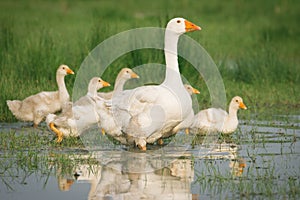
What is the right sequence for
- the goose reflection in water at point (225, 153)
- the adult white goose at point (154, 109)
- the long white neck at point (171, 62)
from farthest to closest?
the long white neck at point (171, 62)
the adult white goose at point (154, 109)
the goose reflection in water at point (225, 153)

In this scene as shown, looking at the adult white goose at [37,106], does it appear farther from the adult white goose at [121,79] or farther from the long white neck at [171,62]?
the long white neck at [171,62]

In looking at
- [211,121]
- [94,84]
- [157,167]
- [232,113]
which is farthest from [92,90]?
→ [157,167]

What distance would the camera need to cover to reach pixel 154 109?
872cm

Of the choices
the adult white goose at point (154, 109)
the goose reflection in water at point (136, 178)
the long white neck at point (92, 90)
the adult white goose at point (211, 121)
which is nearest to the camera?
the goose reflection in water at point (136, 178)

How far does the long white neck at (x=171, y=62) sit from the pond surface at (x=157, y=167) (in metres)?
0.89

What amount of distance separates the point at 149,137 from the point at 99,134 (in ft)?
4.18

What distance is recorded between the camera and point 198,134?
10258mm

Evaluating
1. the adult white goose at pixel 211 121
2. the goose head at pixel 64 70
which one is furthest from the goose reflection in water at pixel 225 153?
the goose head at pixel 64 70

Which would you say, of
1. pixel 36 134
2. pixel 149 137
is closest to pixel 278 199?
pixel 149 137

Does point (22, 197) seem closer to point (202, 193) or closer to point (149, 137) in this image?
point (202, 193)

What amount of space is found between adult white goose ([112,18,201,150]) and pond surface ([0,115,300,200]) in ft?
0.82

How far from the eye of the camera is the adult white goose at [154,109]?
8.71 m

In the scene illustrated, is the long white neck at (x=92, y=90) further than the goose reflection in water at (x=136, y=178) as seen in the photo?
Yes

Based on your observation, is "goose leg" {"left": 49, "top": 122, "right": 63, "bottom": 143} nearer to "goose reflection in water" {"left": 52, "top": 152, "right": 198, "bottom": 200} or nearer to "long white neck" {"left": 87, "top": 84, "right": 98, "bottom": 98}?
"long white neck" {"left": 87, "top": 84, "right": 98, "bottom": 98}
